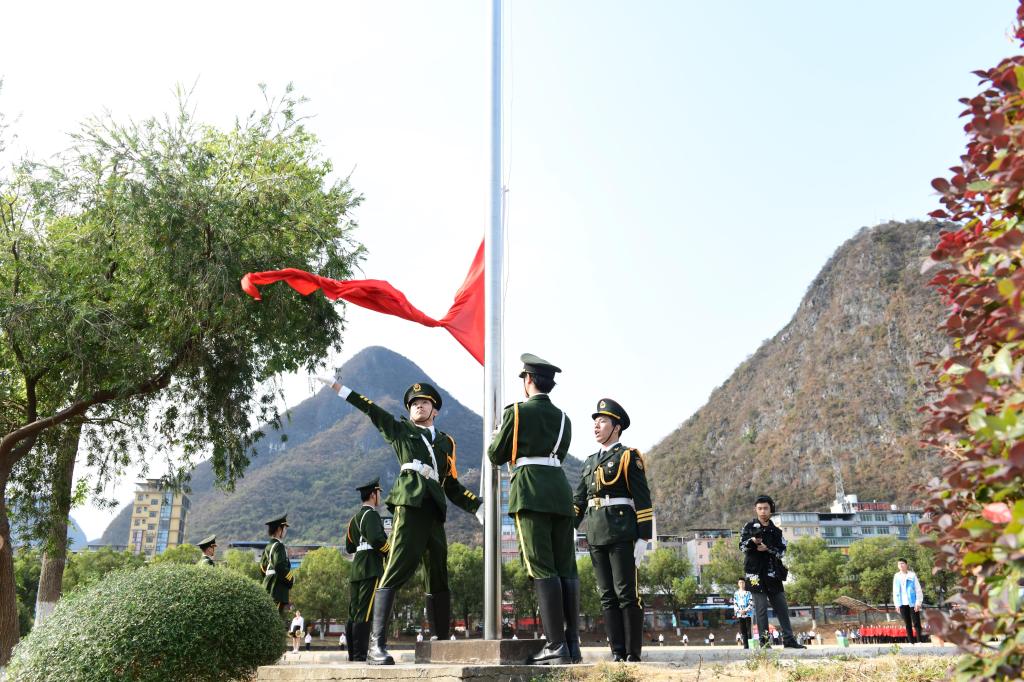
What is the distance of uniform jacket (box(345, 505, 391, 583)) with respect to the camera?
9.94 m

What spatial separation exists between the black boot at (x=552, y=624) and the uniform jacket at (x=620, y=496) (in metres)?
1.03

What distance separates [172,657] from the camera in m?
6.81

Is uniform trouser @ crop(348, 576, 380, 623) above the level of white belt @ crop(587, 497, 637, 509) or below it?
below

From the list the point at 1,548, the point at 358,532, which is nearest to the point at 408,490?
the point at 358,532

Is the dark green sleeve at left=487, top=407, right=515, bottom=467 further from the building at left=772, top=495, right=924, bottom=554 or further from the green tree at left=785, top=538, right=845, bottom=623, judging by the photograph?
the building at left=772, top=495, right=924, bottom=554

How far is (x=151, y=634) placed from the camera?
6.80m

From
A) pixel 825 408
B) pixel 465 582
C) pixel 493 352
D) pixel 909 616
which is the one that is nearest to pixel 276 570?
pixel 493 352

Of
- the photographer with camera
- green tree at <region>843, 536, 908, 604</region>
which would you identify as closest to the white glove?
the photographer with camera

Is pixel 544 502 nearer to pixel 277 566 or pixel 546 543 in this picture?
pixel 546 543

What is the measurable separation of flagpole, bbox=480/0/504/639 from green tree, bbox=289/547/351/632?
57.4 m

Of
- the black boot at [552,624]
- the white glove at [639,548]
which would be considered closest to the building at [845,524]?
the white glove at [639,548]

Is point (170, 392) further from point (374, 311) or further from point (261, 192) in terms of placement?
point (374, 311)

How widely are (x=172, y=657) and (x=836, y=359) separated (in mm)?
170720

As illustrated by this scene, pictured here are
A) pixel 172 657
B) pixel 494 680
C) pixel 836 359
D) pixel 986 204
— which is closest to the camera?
pixel 986 204
